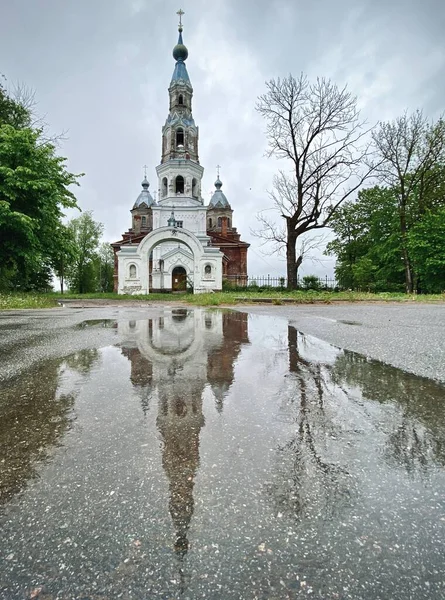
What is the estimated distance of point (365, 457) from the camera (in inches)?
50.1

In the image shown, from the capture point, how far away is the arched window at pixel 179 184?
4235cm

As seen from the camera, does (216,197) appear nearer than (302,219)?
No

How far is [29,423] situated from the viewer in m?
1.59

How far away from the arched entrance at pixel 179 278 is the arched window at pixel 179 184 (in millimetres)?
10590

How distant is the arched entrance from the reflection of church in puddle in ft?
115

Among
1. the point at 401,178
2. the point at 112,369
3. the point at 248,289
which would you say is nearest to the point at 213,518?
the point at 112,369

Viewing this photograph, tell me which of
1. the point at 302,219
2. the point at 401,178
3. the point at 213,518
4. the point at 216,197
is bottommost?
the point at 213,518

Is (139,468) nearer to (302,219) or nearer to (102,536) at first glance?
(102,536)

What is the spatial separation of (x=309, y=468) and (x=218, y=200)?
52.5 m

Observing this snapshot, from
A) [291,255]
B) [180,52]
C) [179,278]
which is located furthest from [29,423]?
[180,52]

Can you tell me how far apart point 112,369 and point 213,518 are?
1897mm

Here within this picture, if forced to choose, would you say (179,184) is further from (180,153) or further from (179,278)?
(179,278)

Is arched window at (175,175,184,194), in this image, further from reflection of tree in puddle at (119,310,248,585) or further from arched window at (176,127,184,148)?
reflection of tree in puddle at (119,310,248,585)

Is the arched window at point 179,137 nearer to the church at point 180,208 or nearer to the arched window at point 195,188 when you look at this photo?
the church at point 180,208
